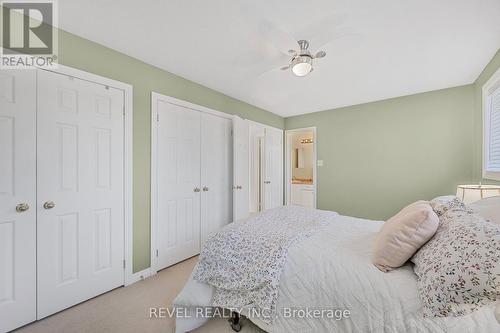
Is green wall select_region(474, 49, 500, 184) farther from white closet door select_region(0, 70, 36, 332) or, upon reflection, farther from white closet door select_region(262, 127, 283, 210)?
white closet door select_region(0, 70, 36, 332)

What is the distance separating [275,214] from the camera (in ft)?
7.35

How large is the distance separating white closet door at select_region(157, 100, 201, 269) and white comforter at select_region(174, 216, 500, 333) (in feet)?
3.81

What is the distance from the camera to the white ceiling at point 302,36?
4.95 feet

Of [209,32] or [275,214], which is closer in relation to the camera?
[209,32]

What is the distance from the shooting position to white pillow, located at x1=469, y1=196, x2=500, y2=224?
1.15 m

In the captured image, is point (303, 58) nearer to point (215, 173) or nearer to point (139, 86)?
point (139, 86)

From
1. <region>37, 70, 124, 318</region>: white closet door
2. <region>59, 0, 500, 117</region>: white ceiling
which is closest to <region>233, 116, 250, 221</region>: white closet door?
<region>59, 0, 500, 117</region>: white ceiling

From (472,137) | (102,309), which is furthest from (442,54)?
(102,309)

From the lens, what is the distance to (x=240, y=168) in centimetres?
336

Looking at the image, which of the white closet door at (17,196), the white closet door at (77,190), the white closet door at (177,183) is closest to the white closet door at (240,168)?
the white closet door at (177,183)

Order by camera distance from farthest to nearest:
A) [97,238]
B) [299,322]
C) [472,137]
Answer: [472,137] → [97,238] → [299,322]

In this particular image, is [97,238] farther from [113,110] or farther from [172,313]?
[113,110]

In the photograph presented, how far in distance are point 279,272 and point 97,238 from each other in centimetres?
180

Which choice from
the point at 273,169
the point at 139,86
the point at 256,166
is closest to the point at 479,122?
the point at 273,169
